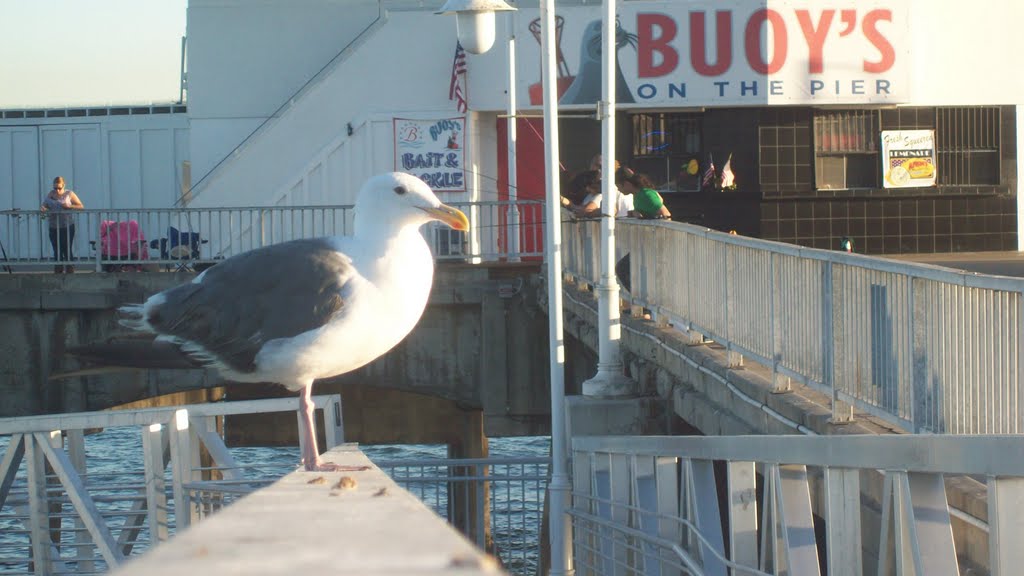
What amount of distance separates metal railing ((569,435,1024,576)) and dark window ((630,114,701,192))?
55.4ft

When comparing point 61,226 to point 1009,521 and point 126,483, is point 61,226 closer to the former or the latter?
point 126,483

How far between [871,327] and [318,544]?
5981 mm

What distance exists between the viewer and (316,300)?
281 inches

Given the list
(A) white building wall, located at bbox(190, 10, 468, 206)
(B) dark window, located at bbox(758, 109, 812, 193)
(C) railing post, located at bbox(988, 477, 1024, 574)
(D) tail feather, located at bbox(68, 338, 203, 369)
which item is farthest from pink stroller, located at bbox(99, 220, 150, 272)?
(C) railing post, located at bbox(988, 477, 1024, 574)

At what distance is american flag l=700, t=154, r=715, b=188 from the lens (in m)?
25.7

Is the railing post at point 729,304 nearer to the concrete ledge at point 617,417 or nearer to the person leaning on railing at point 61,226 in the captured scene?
the concrete ledge at point 617,417

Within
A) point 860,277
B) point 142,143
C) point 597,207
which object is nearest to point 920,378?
point 860,277

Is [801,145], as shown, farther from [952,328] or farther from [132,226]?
[952,328]

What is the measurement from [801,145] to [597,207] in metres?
9.37

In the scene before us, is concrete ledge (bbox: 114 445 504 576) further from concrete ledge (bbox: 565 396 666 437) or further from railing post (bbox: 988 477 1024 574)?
concrete ledge (bbox: 565 396 666 437)

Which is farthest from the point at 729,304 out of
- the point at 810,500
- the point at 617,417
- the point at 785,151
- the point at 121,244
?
the point at 121,244

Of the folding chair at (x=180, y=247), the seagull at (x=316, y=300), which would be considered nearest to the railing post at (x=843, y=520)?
the seagull at (x=316, y=300)

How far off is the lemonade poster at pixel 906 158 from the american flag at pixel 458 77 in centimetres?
744

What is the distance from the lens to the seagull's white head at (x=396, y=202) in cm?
718
